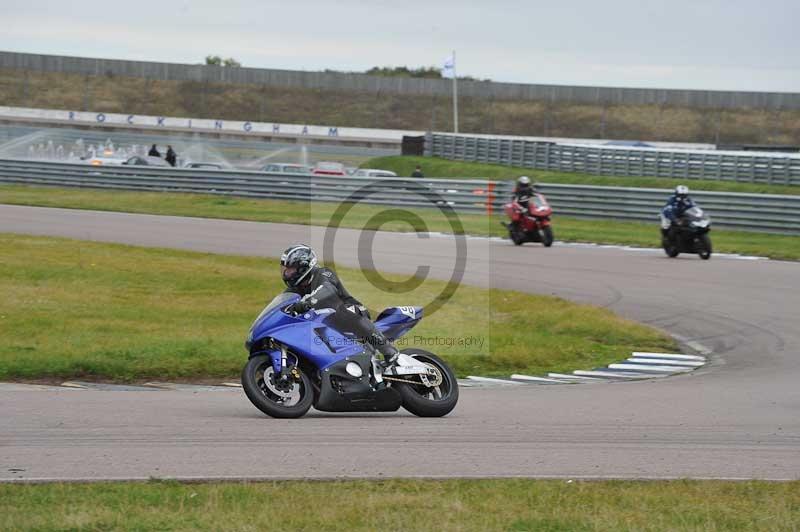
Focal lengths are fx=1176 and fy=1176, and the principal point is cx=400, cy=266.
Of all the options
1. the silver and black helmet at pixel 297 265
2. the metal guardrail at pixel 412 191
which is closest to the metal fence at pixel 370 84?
the metal guardrail at pixel 412 191

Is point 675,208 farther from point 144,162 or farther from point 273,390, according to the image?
point 144,162

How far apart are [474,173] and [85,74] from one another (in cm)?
3905

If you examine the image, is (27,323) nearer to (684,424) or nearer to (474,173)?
(684,424)

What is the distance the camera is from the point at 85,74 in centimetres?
7762

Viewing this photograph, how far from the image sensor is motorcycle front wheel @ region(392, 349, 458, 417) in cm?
980

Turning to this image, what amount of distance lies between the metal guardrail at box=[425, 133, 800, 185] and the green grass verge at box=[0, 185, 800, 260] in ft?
30.5

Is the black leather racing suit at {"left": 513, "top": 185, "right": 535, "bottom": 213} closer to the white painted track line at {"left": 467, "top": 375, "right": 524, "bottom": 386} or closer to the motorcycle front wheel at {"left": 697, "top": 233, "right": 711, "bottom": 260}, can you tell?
the motorcycle front wheel at {"left": 697, "top": 233, "right": 711, "bottom": 260}

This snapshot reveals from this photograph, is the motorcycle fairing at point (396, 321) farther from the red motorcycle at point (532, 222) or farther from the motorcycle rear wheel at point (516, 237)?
the motorcycle rear wheel at point (516, 237)

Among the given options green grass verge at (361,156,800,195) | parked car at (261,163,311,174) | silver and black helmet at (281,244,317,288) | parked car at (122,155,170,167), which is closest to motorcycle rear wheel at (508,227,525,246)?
green grass verge at (361,156,800,195)

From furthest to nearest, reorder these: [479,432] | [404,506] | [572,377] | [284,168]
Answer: [284,168], [572,377], [479,432], [404,506]

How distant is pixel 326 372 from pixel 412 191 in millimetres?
25626

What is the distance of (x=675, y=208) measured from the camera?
985 inches

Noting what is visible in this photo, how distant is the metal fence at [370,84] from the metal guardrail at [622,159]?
2245cm

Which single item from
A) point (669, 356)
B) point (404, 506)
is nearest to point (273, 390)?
point (404, 506)
